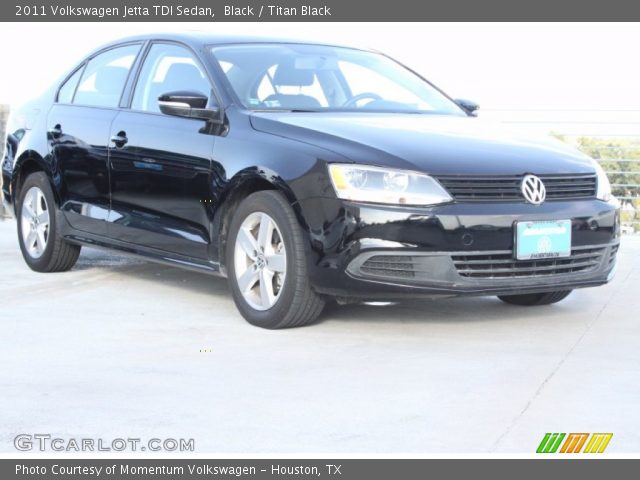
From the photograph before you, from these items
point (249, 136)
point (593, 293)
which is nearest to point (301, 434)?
point (249, 136)

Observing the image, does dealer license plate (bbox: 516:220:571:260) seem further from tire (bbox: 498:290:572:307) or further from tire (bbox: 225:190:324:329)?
tire (bbox: 225:190:324:329)

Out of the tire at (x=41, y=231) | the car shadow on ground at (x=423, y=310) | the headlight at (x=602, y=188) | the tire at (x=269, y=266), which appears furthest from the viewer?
the tire at (x=41, y=231)

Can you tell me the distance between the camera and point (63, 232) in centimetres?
847

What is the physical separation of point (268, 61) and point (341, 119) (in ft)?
2.69

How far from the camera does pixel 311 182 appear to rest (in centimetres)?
627

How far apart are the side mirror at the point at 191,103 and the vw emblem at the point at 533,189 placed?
178cm

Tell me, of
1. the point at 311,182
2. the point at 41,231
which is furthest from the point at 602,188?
the point at 41,231

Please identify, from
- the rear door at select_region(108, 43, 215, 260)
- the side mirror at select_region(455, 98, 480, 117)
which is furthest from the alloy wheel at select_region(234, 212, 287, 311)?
the side mirror at select_region(455, 98, 480, 117)

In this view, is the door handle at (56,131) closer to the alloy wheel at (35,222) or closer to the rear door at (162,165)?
the alloy wheel at (35,222)

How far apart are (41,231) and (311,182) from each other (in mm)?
3156

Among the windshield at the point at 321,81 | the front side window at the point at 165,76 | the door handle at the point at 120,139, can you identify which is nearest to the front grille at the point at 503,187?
the windshield at the point at 321,81

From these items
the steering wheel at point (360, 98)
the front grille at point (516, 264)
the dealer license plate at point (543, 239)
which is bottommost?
the front grille at point (516, 264)

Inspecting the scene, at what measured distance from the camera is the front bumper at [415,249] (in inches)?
242

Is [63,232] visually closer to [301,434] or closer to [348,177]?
[348,177]
